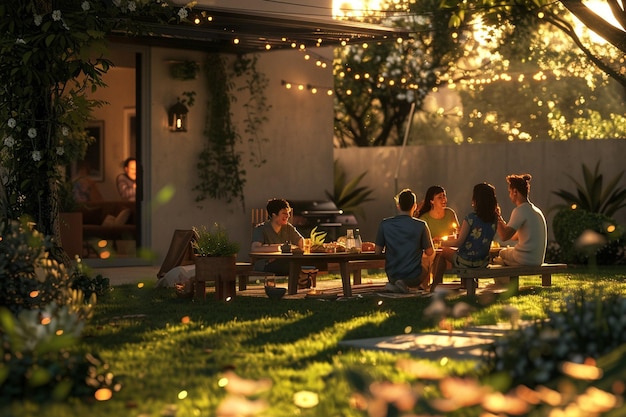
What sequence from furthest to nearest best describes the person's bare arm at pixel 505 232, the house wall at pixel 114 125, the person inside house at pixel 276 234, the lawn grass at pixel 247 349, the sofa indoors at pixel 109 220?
the house wall at pixel 114 125, the sofa indoors at pixel 109 220, the person inside house at pixel 276 234, the person's bare arm at pixel 505 232, the lawn grass at pixel 247 349

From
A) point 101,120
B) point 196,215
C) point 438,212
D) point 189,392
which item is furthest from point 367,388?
point 101,120

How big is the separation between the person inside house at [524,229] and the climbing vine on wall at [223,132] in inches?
243

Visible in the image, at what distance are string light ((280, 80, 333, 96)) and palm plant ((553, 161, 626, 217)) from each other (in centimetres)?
384

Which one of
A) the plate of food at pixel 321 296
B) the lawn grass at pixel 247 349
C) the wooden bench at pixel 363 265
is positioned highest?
the wooden bench at pixel 363 265

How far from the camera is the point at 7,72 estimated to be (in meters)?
11.7

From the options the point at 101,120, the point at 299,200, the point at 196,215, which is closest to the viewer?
the point at 196,215

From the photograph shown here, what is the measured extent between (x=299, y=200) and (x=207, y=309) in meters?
7.87

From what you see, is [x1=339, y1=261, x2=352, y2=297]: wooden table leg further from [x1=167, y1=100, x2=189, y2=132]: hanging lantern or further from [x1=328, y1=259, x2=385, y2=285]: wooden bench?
[x1=167, y1=100, x2=189, y2=132]: hanging lantern

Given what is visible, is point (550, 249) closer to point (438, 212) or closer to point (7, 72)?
point (438, 212)

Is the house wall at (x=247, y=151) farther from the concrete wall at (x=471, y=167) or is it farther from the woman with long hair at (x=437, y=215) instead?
the woman with long hair at (x=437, y=215)

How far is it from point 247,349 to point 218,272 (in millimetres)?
3756

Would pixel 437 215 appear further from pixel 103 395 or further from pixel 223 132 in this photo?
pixel 103 395

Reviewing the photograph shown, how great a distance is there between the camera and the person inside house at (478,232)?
1262cm

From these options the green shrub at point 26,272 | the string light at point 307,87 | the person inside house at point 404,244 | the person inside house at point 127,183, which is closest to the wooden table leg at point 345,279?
the person inside house at point 404,244
